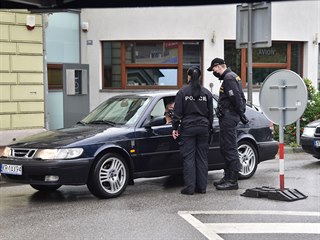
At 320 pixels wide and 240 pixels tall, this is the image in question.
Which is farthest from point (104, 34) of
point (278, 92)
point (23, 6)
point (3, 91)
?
point (23, 6)

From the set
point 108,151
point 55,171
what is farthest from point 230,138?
point 55,171

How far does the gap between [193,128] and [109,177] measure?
1.39m

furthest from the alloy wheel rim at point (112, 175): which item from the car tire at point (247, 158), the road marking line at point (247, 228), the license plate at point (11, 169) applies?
the car tire at point (247, 158)

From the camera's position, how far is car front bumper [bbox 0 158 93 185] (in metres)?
7.15

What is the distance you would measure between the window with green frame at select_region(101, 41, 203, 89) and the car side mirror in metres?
8.14

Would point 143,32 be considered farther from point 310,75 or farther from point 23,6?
point 23,6

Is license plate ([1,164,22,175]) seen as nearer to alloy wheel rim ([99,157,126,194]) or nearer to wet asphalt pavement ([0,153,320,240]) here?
wet asphalt pavement ([0,153,320,240])

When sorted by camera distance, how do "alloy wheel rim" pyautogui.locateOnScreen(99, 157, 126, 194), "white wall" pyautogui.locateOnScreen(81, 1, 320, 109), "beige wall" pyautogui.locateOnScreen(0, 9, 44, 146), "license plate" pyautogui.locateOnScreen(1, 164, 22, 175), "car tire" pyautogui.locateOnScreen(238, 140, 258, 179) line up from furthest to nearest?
"white wall" pyautogui.locateOnScreen(81, 1, 320, 109), "beige wall" pyautogui.locateOnScreen(0, 9, 44, 146), "car tire" pyautogui.locateOnScreen(238, 140, 258, 179), "alloy wheel rim" pyautogui.locateOnScreen(99, 157, 126, 194), "license plate" pyautogui.locateOnScreen(1, 164, 22, 175)

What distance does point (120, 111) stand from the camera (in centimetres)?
842

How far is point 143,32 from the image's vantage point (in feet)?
52.5

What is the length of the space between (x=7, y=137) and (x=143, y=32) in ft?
16.9

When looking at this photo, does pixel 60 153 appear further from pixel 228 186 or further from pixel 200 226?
pixel 228 186

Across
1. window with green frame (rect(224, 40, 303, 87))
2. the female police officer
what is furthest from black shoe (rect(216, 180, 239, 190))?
window with green frame (rect(224, 40, 303, 87))

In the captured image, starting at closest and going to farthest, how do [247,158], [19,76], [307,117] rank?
[247,158] < [19,76] < [307,117]
